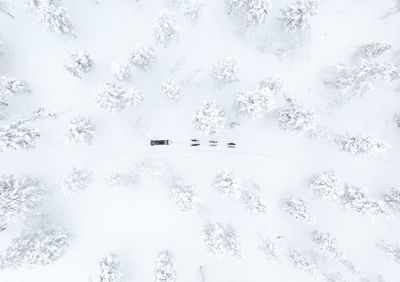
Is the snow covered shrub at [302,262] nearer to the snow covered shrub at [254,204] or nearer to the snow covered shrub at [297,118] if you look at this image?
the snow covered shrub at [254,204]

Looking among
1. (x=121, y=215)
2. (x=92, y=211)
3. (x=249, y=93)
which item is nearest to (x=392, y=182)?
(x=249, y=93)

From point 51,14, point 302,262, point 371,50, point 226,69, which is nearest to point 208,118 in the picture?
point 226,69

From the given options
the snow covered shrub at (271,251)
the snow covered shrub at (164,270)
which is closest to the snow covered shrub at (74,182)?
the snow covered shrub at (164,270)

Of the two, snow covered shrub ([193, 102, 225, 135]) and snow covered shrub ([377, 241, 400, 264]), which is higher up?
snow covered shrub ([193, 102, 225, 135])

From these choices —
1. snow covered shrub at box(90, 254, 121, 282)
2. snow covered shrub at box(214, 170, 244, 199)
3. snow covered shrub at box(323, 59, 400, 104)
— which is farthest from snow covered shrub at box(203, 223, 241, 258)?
snow covered shrub at box(323, 59, 400, 104)

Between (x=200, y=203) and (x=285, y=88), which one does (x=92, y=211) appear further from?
(x=285, y=88)

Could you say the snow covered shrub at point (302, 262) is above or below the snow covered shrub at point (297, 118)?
below

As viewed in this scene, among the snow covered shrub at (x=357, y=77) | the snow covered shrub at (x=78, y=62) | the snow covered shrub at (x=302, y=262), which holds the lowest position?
the snow covered shrub at (x=302, y=262)

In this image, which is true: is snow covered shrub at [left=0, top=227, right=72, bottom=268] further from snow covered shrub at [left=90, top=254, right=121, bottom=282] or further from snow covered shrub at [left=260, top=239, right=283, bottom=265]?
snow covered shrub at [left=260, top=239, right=283, bottom=265]
